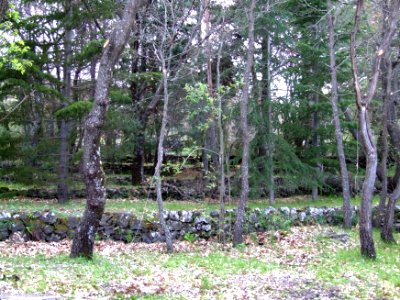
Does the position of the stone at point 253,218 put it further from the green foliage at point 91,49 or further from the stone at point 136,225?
the green foliage at point 91,49

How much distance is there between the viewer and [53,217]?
1343 cm

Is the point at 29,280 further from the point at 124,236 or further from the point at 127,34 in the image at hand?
the point at 124,236

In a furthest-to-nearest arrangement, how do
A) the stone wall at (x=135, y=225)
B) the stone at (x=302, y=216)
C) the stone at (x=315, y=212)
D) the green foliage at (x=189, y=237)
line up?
the stone at (x=315, y=212) → the stone at (x=302, y=216) → the green foliage at (x=189, y=237) → the stone wall at (x=135, y=225)

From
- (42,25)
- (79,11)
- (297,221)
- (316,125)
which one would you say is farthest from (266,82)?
(42,25)

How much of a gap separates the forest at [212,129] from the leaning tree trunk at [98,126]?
0.03 metres

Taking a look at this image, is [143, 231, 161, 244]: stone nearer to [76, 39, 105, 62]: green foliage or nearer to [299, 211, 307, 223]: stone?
[299, 211, 307, 223]: stone

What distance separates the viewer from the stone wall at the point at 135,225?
1323cm

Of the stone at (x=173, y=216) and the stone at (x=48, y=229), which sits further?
the stone at (x=173, y=216)

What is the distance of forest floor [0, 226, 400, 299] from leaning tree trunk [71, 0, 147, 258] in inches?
38.9

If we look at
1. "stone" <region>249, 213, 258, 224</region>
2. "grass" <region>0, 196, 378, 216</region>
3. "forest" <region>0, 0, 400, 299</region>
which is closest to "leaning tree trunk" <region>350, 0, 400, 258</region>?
"forest" <region>0, 0, 400, 299</region>

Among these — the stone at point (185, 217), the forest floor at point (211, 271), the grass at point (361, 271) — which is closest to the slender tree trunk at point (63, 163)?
the forest floor at point (211, 271)

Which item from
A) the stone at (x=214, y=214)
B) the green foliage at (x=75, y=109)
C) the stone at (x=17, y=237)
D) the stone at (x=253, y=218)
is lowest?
the stone at (x=17, y=237)

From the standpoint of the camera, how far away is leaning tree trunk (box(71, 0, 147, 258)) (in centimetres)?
912

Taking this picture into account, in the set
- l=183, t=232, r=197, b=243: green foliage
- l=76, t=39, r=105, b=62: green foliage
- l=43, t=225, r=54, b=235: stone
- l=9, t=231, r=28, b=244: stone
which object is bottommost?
l=183, t=232, r=197, b=243: green foliage
